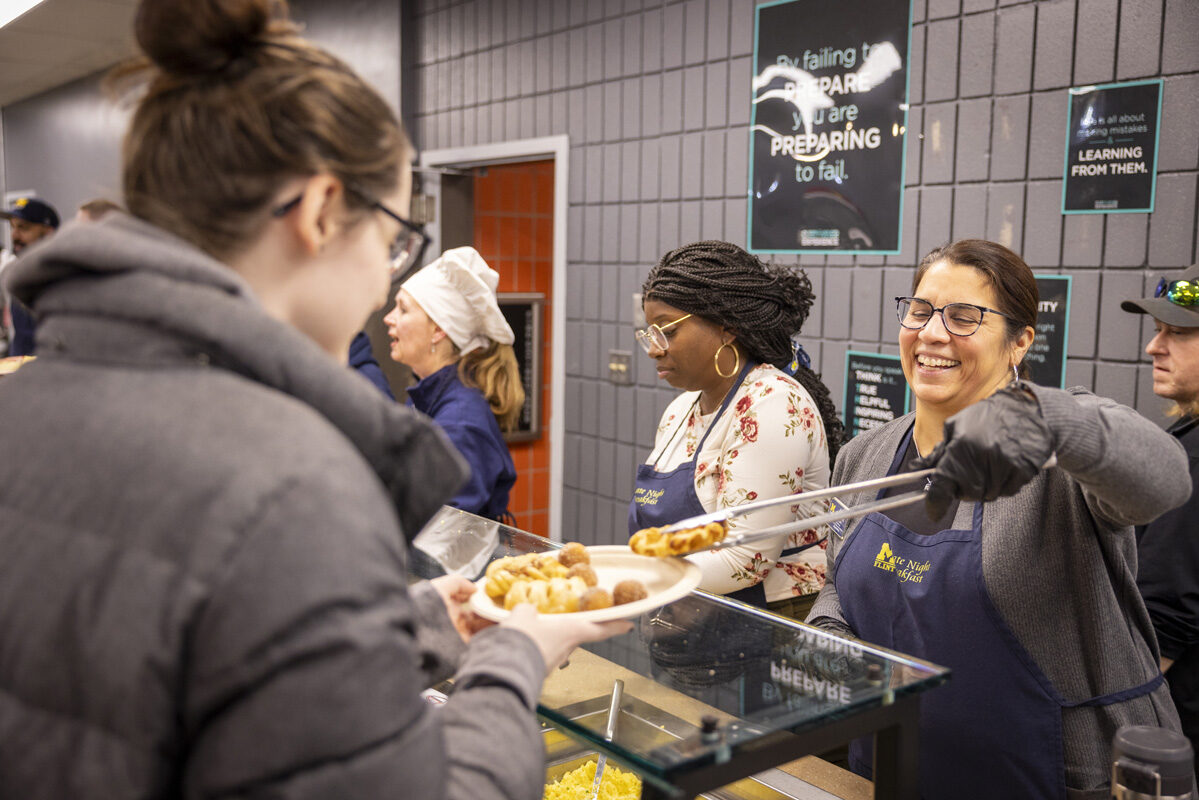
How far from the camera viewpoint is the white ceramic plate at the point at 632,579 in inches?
49.0

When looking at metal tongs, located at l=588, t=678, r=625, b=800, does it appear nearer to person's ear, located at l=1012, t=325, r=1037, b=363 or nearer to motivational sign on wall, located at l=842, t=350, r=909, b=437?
person's ear, located at l=1012, t=325, r=1037, b=363

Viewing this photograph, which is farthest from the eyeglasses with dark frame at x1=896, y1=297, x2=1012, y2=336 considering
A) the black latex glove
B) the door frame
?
the door frame

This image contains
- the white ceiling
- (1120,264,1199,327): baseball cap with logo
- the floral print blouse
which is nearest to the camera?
the floral print blouse

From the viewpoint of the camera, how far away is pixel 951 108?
10.8 feet

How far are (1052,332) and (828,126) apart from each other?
120 centimetres

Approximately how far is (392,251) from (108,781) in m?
0.60

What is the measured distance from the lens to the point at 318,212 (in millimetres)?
923

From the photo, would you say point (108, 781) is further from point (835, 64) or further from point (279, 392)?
point (835, 64)

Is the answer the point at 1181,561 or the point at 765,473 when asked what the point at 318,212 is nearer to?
the point at 765,473

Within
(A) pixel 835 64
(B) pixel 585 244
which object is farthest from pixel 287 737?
(B) pixel 585 244

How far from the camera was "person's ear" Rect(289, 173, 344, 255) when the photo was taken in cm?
91

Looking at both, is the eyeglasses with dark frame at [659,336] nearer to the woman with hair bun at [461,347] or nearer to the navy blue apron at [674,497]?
the navy blue apron at [674,497]

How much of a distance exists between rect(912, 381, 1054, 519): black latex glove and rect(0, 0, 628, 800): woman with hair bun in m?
0.79

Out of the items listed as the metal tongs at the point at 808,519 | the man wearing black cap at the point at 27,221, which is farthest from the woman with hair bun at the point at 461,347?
the man wearing black cap at the point at 27,221
